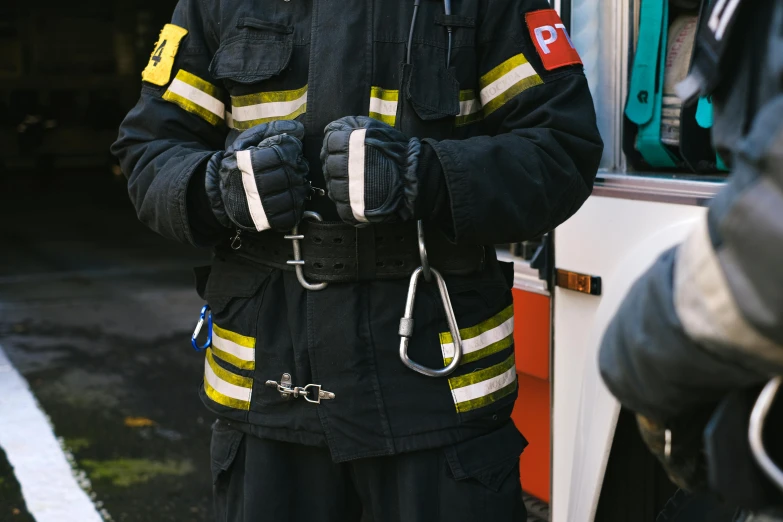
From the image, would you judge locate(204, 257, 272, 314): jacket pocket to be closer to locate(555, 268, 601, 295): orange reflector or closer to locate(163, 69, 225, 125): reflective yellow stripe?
locate(163, 69, 225, 125): reflective yellow stripe

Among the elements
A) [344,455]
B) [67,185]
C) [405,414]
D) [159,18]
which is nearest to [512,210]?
[405,414]

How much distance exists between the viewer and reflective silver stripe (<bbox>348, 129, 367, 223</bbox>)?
1.65 meters

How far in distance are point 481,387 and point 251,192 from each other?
21.9 inches

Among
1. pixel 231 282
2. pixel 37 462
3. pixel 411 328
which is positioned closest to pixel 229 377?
pixel 231 282

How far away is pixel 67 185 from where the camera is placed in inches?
666

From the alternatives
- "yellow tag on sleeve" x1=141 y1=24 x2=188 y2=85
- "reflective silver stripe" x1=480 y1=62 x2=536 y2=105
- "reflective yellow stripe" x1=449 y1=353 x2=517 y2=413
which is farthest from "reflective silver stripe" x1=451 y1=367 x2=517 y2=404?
"yellow tag on sleeve" x1=141 y1=24 x2=188 y2=85

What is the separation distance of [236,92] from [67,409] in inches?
114

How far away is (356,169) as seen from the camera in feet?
5.43

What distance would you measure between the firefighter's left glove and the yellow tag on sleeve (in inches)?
18.6

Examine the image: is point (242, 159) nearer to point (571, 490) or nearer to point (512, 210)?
point (512, 210)

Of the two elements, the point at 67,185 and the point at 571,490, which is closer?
the point at 571,490

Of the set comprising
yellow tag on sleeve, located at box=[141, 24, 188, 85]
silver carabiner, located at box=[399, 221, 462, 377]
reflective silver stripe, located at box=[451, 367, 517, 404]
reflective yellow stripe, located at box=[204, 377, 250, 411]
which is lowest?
reflective yellow stripe, located at box=[204, 377, 250, 411]

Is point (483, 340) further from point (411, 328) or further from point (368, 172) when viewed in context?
point (368, 172)

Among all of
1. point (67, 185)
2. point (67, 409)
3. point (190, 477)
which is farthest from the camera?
point (67, 185)
